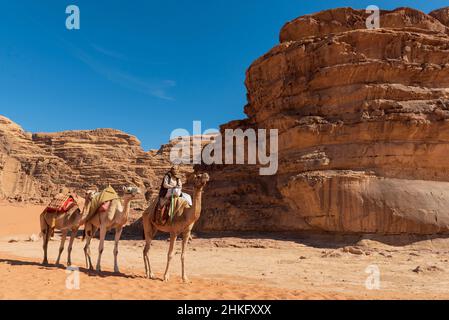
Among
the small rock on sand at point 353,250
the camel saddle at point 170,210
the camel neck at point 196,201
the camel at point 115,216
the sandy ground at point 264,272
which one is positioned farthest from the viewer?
the small rock on sand at point 353,250

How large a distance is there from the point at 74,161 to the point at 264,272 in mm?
83870

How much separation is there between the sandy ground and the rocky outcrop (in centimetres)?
5522

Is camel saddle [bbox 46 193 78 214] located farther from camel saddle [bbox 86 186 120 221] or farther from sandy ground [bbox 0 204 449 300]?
sandy ground [bbox 0 204 449 300]

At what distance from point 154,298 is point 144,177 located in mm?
83926

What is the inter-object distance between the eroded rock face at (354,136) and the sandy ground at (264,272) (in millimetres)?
1317

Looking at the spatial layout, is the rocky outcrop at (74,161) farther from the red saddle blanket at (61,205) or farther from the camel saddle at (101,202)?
the camel saddle at (101,202)

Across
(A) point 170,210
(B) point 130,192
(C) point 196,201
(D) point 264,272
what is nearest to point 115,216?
(B) point 130,192

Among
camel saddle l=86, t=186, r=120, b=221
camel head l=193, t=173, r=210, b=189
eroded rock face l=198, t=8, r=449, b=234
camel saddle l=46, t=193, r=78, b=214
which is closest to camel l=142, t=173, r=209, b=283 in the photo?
camel head l=193, t=173, r=210, b=189

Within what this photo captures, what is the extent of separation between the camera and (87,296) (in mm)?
6840

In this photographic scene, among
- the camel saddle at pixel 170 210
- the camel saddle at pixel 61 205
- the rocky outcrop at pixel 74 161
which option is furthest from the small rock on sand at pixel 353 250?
the rocky outcrop at pixel 74 161

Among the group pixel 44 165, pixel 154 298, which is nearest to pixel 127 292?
pixel 154 298

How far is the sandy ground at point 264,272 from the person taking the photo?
7609mm

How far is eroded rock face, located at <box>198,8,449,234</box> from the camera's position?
1831 centimetres
